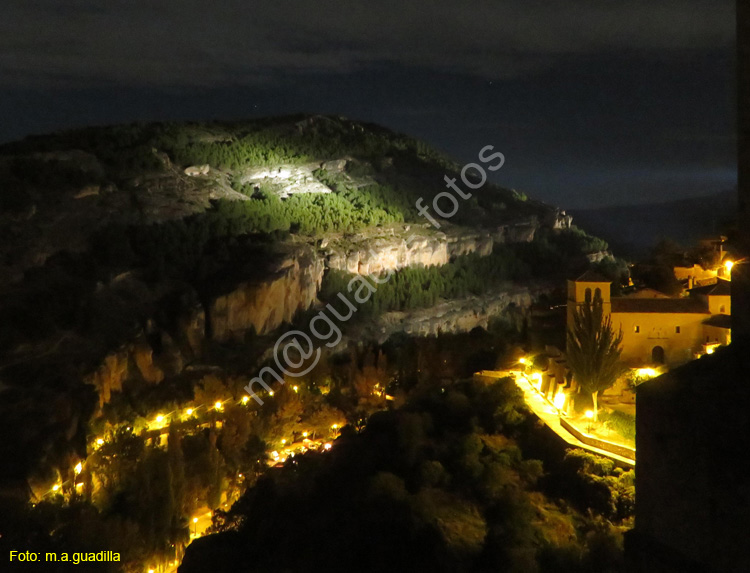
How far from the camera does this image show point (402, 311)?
2984 centimetres

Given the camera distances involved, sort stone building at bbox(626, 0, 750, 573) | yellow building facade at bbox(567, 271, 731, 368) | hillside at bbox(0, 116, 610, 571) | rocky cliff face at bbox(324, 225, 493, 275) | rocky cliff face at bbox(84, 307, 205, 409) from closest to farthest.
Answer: stone building at bbox(626, 0, 750, 573) → yellow building facade at bbox(567, 271, 731, 368) → hillside at bbox(0, 116, 610, 571) → rocky cliff face at bbox(84, 307, 205, 409) → rocky cliff face at bbox(324, 225, 493, 275)

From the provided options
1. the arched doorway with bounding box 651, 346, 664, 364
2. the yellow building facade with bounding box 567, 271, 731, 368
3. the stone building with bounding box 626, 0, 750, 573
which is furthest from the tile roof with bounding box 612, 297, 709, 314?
the stone building with bounding box 626, 0, 750, 573

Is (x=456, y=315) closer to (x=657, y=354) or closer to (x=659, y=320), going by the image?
(x=657, y=354)

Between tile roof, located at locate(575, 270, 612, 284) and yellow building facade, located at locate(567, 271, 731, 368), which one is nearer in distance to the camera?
yellow building facade, located at locate(567, 271, 731, 368)

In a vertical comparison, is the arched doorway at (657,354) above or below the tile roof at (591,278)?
below

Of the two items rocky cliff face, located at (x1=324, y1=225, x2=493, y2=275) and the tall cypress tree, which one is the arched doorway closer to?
the tall cypress tree

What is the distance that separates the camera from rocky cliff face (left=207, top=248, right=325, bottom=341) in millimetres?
26031

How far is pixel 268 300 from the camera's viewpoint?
27.1 meters

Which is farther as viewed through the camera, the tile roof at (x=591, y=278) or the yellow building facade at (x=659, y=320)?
the tile roof at (x=591, y=278)

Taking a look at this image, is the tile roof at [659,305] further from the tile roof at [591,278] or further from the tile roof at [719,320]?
the tile roof at [591,278]

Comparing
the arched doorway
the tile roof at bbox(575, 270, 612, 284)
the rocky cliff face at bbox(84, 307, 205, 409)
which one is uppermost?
the tile roof at bbox(575, 270, 612, 284)

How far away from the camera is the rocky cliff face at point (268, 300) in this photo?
2603 cm

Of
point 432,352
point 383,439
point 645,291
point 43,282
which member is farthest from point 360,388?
point 43,282

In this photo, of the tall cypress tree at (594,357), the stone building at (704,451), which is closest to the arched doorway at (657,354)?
the tall cypress tree at (594,357)
